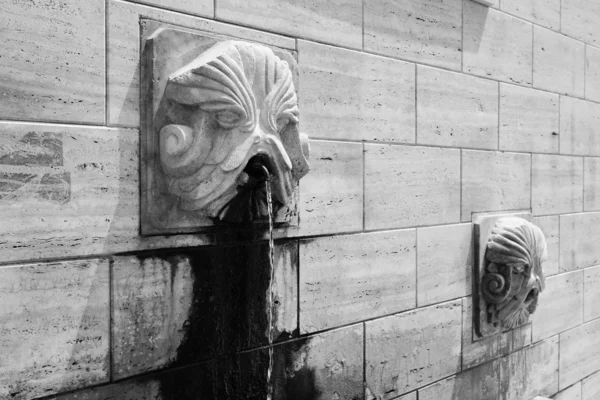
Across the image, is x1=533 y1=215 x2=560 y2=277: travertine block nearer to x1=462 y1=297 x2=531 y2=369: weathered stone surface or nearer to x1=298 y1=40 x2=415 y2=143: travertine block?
x1=462 y1=297 x2=531 y2=369: weathered stone surface

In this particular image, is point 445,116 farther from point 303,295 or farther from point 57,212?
point 57,212

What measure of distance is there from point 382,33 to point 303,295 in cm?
161

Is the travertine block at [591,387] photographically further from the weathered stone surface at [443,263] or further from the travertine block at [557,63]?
the travertine block at [557,63]

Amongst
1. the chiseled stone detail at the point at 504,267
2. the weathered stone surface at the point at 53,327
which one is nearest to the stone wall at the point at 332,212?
the weathered stone surface at the point at 53,327

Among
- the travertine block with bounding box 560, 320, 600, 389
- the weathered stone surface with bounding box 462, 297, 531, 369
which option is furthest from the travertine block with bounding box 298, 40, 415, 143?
the travertine block with bounding box 560, 320, 600, 389

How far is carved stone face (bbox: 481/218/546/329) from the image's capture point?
4820mm

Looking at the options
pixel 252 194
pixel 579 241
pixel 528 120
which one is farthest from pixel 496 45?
pixel 252 194

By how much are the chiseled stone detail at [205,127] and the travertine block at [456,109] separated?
5.10 ft

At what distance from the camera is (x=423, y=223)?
4.39 m

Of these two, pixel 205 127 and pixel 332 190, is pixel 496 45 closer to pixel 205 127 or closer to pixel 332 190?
pixel 332 190

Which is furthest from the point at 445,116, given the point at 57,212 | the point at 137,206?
the point at 57,212

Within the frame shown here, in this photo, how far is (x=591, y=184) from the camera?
243 inches

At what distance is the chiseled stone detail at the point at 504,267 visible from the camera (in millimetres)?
4820

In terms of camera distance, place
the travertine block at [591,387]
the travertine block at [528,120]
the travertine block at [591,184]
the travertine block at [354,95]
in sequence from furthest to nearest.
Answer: the travertine block at [591,387], the travertine block at [591,184], the travertine block at [528,120], the travertine block at [354,95]
